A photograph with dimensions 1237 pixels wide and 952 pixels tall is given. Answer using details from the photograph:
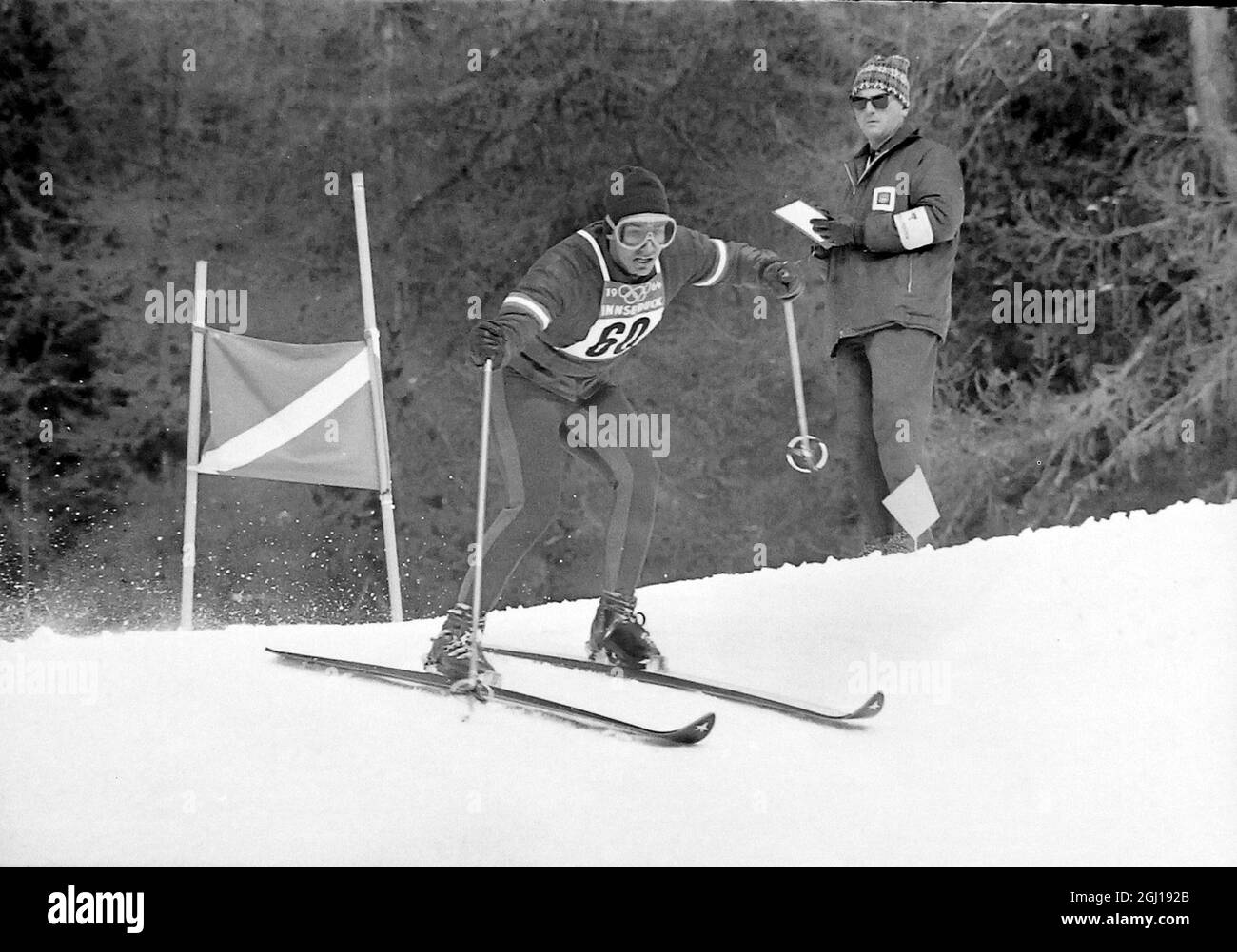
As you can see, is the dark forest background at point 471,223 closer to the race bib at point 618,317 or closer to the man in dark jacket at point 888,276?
the man in dark jacket at point 888,276

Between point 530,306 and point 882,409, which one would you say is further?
point 882,409

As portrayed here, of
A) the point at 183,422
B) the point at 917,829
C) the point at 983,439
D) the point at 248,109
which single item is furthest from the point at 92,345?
the point at 983,439

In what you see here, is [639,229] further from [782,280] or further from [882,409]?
[882,409]

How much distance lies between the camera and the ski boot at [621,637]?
2809 millimetres

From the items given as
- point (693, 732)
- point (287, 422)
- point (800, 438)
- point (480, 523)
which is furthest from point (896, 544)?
point (287, 422)

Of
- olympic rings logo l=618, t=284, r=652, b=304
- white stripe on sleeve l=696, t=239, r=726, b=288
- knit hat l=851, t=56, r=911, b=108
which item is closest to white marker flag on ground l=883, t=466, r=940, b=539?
white stripe on sleeve l=696, t=239, r=726, b=288

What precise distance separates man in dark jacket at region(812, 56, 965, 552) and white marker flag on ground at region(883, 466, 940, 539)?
0.8 inches

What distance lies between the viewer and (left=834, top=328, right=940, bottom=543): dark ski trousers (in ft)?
9.66

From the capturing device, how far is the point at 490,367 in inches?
100.0

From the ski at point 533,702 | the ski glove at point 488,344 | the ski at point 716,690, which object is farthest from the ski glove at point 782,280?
the ski at point 533,702

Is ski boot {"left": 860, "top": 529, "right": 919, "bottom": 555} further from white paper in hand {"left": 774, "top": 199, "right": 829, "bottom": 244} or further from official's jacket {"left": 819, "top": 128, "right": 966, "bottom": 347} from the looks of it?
white paper in hand {"left": 774, "top": 199, "right": 829, "bottom": 244}

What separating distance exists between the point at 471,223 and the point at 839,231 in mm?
1434

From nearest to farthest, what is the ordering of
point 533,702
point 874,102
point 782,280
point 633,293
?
point 533,702, point 633,293, point 782,280, point 874,102

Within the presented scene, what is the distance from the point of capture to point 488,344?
2.51 meters
